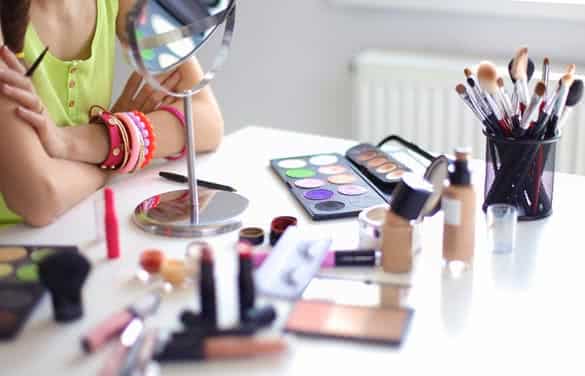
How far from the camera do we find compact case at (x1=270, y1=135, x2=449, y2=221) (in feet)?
3.80

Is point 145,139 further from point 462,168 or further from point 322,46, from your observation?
point 322,46

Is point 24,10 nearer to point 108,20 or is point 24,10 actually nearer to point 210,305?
point 108,20

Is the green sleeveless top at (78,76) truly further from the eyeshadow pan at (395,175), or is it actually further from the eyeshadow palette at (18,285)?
the eyeshadow pan at (395,175)

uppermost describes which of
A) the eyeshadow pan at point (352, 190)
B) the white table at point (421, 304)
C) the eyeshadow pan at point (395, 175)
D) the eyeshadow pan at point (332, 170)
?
the eyeshadow pan at point (395, 175)

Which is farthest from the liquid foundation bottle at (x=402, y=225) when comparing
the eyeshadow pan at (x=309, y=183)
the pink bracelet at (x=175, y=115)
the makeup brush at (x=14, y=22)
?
the makeup brush at (x=14, y=22)

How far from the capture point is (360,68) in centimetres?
217

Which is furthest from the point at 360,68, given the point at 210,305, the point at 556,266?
the point at 210,305

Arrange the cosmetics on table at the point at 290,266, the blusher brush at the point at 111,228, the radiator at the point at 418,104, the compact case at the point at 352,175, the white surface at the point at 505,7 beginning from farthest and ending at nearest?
the radiator at the point at 418,104, the white surface at the point at 505,7, the compact case at the point at 352,175, the blusher brush at the point at 111,228, the cosmetics on table at the point at 290,266

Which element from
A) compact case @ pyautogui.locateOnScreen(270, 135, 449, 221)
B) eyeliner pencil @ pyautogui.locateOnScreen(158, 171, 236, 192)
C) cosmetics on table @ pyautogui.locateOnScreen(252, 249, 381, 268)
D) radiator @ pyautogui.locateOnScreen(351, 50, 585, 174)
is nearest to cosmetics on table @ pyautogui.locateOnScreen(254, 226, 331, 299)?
cosmetics on table @ pyautogui.locateOnScreen(252, 249, 381, 268)

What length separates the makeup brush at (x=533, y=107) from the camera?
107 centimetres

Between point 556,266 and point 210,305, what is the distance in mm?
430

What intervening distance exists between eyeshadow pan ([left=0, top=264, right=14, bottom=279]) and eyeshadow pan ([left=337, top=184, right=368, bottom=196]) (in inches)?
18.3

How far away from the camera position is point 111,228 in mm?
1051

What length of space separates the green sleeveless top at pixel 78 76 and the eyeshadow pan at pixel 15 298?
1.59ft
